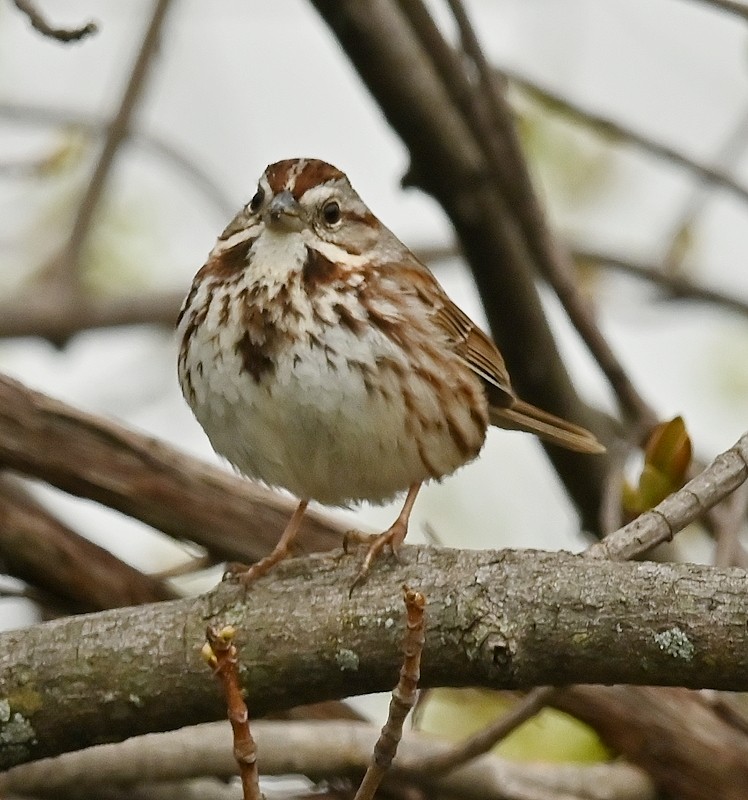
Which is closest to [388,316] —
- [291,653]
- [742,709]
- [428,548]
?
[428,548]

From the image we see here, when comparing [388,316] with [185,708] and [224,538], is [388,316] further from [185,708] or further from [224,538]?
[185,708]

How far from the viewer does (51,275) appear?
564cm

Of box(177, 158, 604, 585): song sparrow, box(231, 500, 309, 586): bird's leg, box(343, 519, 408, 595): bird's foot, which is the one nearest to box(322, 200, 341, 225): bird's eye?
box(177, 158, 604, 585): song sparrow

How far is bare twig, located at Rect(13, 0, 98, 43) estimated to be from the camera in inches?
134

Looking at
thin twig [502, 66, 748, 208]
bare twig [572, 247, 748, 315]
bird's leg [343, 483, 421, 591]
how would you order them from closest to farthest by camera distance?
bird's leg [343, 483, 421, 591]
thin twig [502, 66, 748, 208]
bare twig [572, 247, 748, 315]

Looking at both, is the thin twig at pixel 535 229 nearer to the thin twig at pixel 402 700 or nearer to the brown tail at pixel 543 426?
the brown tail at pixel 543 426

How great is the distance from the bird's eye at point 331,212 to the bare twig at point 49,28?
2.63 feet

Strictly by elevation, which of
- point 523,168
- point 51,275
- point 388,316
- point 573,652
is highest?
point 51,275

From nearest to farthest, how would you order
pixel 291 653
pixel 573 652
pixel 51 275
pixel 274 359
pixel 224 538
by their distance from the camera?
pixel 573 652 < pixel 291 653 < pixel 274 359 < pixel 224 538 < pixel 51 275

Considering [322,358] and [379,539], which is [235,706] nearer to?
[379,539]

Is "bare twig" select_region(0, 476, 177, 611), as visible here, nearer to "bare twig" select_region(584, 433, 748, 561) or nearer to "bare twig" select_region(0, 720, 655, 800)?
"bare twig" select_region(0, 720, 655, 800)

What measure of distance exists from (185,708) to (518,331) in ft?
7.09

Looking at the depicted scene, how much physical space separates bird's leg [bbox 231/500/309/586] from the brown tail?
0.69 meters

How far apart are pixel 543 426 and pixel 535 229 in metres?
0.59
